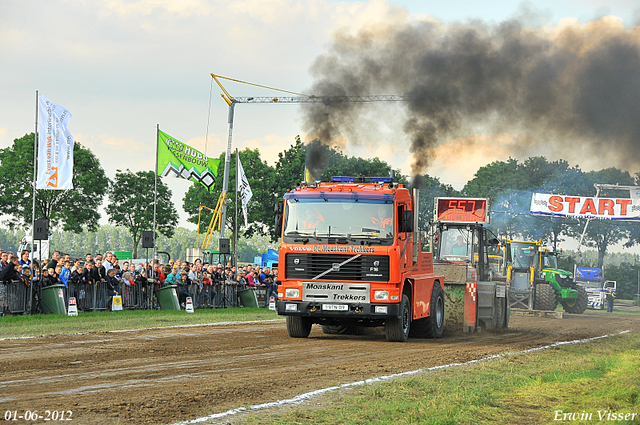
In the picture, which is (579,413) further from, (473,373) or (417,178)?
(417,178)

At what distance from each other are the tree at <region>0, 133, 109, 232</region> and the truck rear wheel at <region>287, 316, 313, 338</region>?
4367 centimetres

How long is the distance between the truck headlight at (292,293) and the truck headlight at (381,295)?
5.36 feet

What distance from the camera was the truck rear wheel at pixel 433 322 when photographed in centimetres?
1753

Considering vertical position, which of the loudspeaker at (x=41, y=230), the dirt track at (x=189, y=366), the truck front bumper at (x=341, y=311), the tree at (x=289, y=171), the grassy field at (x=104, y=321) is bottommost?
the grassy field at (x=104, y=321)

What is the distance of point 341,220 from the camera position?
15547 mm

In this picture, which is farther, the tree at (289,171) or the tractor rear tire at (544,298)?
the tree at (289,171)

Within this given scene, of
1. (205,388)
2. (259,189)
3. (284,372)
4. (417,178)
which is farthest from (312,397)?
(259,189)

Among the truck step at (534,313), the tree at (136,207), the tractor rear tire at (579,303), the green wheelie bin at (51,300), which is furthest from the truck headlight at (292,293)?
the tree at (136,207)

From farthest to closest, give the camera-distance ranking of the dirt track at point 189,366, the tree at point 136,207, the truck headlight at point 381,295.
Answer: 1. the tree at point 136,207
2. the truck headlight at point 381,295
3. the dirt track at point 189,366

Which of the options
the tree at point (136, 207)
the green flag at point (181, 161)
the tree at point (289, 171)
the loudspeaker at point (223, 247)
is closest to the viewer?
the green flag at point (181, 161)

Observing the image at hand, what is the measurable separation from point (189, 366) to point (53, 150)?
1333cm

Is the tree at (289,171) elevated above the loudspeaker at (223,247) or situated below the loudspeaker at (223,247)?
above

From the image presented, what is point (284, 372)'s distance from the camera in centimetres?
1069

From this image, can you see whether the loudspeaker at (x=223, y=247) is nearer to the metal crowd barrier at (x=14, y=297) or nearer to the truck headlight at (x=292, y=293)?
the metal crowd barrier at (x=14, y=297)
